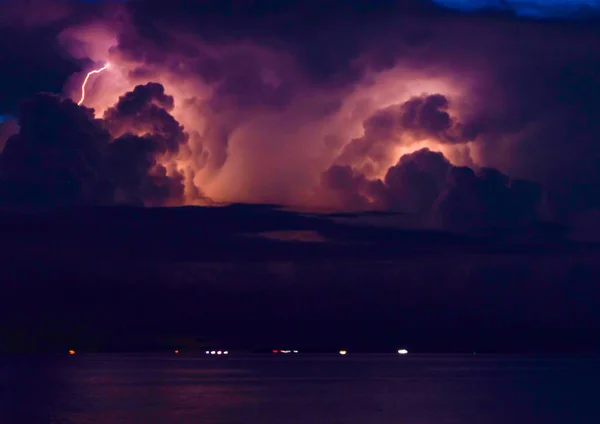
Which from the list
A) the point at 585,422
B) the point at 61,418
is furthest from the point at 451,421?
the point at 61,418

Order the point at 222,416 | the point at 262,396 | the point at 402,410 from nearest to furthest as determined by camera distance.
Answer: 1. the point at 222,416
2. the point at 402,410
3. the point at 262,396

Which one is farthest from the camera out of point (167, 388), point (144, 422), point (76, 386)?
point (76, 386)

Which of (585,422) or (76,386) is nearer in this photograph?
(585,422)

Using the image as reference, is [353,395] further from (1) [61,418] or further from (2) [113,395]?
(1) [61,418]

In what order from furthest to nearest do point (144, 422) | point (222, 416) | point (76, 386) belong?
point (76, 386)
point (222, 416)
point (144, 422)

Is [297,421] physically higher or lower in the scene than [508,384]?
lower

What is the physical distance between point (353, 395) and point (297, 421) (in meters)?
39.2

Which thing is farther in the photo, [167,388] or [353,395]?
[167,388]

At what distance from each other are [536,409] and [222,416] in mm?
34723

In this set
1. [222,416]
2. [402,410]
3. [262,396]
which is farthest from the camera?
[262,396]

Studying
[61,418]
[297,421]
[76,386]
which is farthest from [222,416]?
[76,386]

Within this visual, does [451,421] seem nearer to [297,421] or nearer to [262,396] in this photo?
[297,421]

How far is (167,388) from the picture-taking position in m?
144

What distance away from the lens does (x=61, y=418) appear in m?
89.1
